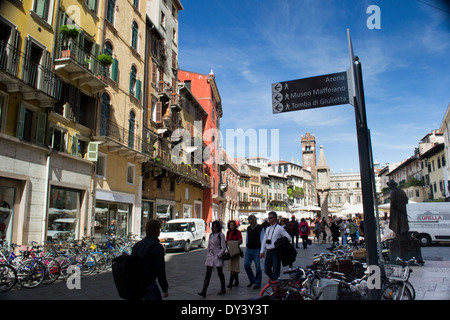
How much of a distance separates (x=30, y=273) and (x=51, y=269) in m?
0.66

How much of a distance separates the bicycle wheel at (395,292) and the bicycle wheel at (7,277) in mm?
8209

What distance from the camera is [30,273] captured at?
30.3 feet

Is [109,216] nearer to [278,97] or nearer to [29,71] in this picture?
[29,71]

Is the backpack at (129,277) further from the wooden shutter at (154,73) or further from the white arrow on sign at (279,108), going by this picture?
the wooden shutter at (154,73)

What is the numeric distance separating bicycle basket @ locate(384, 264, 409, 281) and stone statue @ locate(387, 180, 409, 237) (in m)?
4.38

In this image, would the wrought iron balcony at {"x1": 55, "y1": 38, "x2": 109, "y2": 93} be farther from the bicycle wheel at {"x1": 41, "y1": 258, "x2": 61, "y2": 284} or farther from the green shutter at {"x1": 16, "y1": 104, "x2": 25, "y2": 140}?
the bicycle wheel at {"x1": 41, "y1": 258, "x2": 61, "y2": 284}

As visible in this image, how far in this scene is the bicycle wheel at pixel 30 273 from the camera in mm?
9109

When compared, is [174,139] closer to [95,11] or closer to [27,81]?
[95,11]

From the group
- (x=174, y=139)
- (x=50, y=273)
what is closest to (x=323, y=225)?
(x=174, y=139)

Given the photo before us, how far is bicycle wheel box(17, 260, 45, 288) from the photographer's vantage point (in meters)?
9.11

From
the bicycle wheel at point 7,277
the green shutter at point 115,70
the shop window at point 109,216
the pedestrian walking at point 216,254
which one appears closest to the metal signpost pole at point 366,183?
the pedestrian walking at point 216,254

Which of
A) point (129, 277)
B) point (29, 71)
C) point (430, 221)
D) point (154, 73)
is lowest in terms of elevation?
point (129, 277)

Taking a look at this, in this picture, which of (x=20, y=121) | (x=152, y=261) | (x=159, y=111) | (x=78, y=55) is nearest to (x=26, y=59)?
(x=20, y=121)
